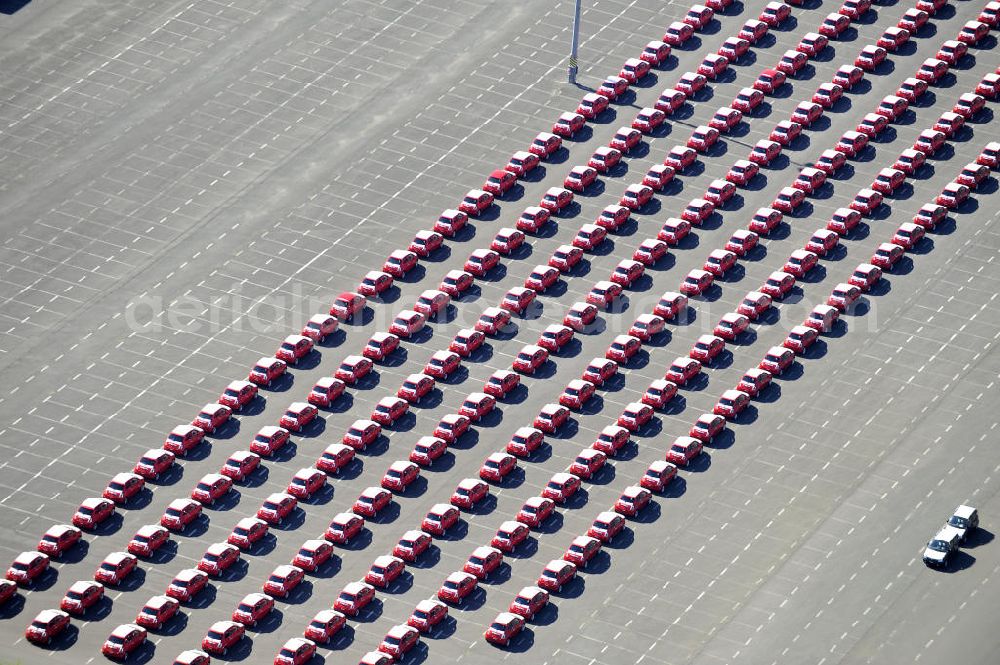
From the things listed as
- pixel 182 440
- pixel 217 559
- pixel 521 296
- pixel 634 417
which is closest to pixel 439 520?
pixel 217 559

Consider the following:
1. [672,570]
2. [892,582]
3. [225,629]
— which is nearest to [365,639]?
[225,629]

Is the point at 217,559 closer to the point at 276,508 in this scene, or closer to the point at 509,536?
the point at 276,508

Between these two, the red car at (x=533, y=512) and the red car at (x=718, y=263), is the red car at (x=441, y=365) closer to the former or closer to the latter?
the red car at (x=533, y=512)

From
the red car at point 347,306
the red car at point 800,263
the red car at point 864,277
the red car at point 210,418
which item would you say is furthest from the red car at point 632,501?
the red car at point 864,277

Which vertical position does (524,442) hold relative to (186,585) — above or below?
below

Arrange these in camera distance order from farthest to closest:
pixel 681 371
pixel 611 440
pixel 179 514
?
1. pixel 681 371
2. pixel 611 440
3. pixel 179 514

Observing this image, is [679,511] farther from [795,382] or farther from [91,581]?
[91,581]

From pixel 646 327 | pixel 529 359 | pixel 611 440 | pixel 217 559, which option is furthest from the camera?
pixel 646 327

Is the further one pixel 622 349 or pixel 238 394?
pixel 622 349
